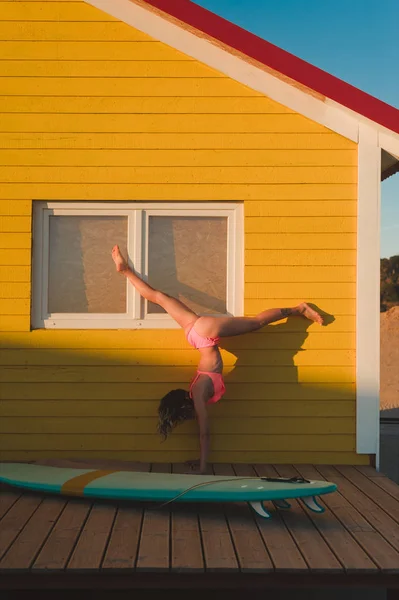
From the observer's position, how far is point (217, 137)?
6242 mm

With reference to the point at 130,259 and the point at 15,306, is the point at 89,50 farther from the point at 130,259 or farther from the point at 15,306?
the point at 15,306

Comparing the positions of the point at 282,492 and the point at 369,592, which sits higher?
the point at 282,492

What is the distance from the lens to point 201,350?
19.7ft

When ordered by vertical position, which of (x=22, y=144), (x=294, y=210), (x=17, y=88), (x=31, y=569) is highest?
(x=17, y=88)

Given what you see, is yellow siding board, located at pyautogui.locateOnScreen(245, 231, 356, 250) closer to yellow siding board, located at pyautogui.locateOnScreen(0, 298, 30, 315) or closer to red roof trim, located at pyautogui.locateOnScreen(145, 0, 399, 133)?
red roof trim, located at pyautogui.locateOnScreen(145, 0, 399, 133)

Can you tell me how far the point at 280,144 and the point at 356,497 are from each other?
296cm

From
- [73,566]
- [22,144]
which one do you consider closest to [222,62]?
[22,144]

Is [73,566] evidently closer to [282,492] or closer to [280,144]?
[282,492]

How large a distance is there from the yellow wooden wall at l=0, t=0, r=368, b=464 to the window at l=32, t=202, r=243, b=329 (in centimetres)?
11

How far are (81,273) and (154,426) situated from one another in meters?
1.45

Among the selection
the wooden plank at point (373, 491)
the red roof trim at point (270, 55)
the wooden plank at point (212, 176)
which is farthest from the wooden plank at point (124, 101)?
the wooden plank at point (373, 491)

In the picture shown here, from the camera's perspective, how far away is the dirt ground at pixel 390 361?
76.4 feet

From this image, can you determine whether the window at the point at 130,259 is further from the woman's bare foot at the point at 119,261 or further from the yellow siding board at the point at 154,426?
the yellow siding board at the point at 154,426

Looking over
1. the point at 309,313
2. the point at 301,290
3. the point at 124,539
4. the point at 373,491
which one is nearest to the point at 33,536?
the point at 124,539
